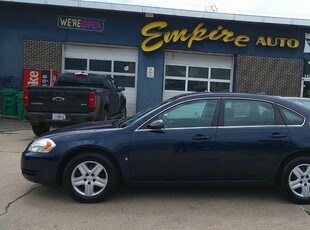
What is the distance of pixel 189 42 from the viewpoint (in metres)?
17.4

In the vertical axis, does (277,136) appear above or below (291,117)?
below

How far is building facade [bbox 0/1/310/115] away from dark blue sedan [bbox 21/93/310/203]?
1185 cm

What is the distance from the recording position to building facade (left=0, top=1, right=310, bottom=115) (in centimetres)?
1689

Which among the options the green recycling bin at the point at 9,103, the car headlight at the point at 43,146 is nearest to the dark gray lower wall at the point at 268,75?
the green recycling bin at the point at 9,103

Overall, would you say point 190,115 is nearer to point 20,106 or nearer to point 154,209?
point 154,209

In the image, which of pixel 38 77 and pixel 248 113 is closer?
pixel 248 113

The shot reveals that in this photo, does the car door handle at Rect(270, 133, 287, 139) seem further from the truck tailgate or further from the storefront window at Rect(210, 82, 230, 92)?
the storefront window at Rect(210, 82, 230, 92)

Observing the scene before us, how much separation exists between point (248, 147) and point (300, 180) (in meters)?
0.84

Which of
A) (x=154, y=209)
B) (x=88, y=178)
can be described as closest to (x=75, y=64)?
(x=88, y=178)

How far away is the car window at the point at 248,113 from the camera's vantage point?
5574 mm

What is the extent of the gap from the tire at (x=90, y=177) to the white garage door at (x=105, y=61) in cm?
1245

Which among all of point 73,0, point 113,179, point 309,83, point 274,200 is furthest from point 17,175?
point 309,83

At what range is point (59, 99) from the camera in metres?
9.68

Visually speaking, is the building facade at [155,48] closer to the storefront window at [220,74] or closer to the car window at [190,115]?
the storefront window at [220,74]
